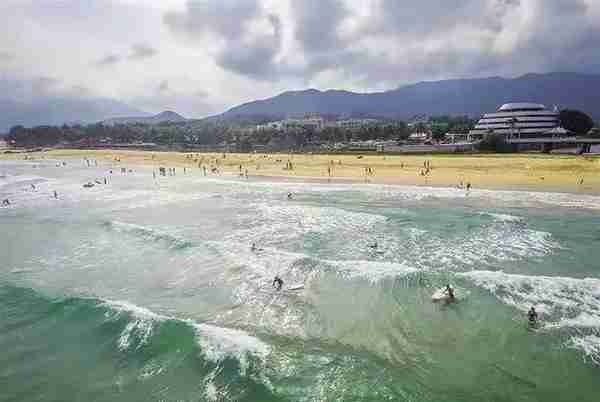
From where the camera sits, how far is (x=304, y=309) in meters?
13.6

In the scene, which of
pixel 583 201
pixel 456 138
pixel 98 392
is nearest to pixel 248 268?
pixel 98 392

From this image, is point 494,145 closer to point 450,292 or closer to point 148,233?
point 148,233

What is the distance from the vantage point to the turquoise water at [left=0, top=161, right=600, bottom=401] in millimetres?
9773

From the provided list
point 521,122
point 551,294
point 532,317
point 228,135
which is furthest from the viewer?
point 228,135

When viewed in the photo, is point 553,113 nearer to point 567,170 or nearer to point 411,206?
point 567,170

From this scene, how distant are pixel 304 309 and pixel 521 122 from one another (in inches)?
3553

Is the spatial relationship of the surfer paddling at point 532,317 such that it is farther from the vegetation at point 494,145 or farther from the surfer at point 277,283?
the vegetation at point 494,145

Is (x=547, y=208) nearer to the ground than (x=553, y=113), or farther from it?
nearer to the ground

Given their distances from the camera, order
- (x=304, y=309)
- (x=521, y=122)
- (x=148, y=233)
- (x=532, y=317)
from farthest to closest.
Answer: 1. (x=521, y=122)
2. (x=148, y=233)
3. (x=304, y=309)
4. (x=532, y=317)

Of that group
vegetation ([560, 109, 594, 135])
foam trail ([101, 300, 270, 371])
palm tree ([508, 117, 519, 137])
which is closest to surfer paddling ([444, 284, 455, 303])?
foam trail ([101, 300, 270, 371])

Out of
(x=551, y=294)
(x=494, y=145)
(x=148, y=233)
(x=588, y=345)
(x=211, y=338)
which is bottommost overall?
(x=588, y=345)

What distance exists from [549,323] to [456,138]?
9440 cm

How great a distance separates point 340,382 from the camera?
9578 millimetres

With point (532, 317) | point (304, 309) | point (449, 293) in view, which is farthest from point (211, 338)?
point (532, 317)
